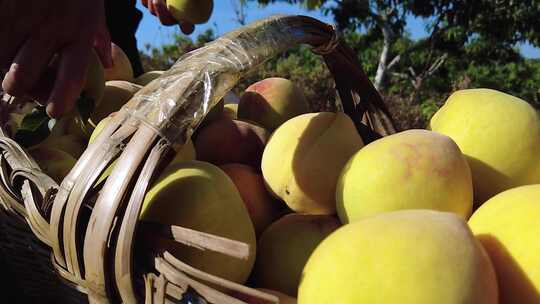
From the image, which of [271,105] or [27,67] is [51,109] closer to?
[27,67]

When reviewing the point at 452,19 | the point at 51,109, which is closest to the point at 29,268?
the point at 51,109

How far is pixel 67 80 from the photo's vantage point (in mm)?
731

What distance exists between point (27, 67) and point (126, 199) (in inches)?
11.3

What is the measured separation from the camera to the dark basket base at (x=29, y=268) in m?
0.72

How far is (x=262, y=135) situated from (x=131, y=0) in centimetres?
127

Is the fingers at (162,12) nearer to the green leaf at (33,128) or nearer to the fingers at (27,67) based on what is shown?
the green leaf at (33,128)

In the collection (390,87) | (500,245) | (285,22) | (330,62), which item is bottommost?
(390,87)

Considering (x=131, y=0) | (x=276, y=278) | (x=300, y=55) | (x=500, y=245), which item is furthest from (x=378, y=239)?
(x=300, y=55)

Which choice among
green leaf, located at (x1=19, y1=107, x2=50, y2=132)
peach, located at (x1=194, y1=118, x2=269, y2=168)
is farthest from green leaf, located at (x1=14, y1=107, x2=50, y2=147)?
peach, located at (x1=194, y1=118, x2=269, y2=168)

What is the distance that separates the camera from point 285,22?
796 mm

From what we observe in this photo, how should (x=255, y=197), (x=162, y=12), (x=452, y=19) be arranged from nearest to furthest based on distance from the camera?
(x=255, y=197)
(x=162, y=12)
(x=452, y=19)

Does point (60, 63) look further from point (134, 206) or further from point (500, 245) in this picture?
point (500, 245)

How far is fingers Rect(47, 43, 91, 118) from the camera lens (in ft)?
2.39

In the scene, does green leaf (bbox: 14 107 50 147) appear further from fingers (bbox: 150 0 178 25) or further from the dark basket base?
fingers (bbox: 150 0 178 25)
